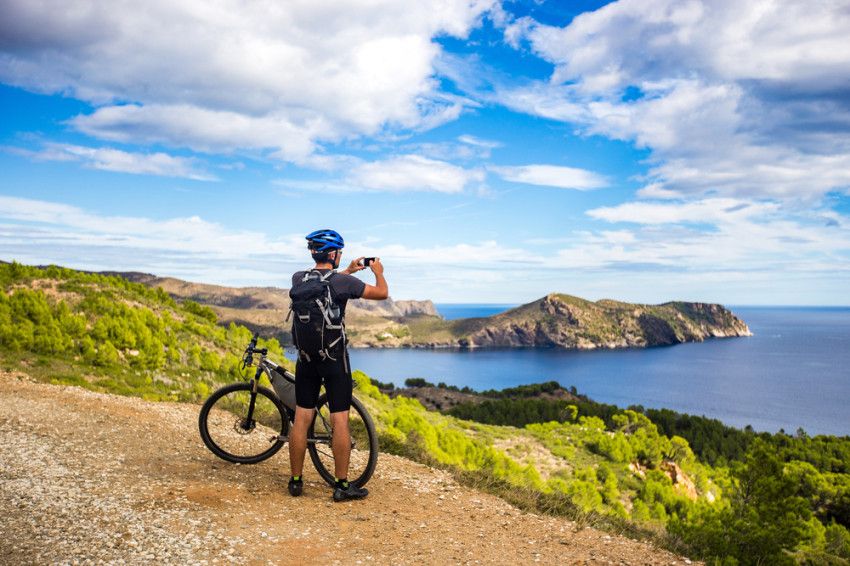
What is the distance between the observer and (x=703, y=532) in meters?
6.84

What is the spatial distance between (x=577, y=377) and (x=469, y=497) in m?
154

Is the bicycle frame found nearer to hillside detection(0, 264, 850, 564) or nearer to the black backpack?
hillside detection(0, 264, 850, 564)

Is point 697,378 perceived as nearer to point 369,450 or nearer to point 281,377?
point 369,450

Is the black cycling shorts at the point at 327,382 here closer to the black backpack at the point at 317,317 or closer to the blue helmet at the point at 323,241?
the black backpack at the point at 317,317

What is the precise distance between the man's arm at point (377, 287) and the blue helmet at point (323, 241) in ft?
1.50

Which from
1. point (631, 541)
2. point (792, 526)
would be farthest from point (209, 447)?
point (792, 526)

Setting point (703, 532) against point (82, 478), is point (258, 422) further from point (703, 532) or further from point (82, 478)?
point (703, 532)

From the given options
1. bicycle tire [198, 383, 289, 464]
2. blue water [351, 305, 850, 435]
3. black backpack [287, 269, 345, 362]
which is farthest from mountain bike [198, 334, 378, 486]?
blue water [351, 305, 850, 435]

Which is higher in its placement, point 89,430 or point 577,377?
point 89,430

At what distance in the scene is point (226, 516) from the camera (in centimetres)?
571

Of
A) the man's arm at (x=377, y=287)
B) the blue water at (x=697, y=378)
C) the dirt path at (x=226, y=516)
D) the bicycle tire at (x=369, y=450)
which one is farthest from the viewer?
the blue water at (x=697, y=378)

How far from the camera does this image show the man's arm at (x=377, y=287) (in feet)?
19.2

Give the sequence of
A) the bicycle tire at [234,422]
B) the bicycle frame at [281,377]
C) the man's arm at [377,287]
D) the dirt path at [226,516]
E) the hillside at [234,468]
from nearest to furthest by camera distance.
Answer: the dirt path at [226,516] < the man's arm at [377,287] < the hillside at [234,468] < the bicycle frame at [281,377] < the bicycle tire at [234,422]

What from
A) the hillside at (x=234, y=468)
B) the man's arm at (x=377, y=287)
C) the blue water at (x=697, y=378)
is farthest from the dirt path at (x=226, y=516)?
the blue water at (x=697, y=378)
